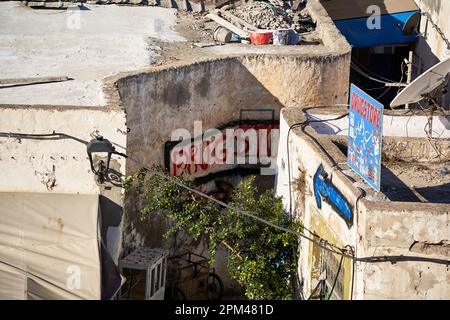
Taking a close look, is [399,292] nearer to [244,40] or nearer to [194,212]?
[194,212]

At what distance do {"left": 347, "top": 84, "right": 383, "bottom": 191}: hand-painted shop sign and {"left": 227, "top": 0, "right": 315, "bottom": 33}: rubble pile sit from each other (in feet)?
24.8

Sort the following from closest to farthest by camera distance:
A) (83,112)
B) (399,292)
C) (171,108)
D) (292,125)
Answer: (399,292) < (83,112) < (292,125) < (171,108)

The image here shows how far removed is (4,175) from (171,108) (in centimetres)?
311

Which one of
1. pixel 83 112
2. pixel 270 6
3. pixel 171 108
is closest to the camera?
pixel 83 112

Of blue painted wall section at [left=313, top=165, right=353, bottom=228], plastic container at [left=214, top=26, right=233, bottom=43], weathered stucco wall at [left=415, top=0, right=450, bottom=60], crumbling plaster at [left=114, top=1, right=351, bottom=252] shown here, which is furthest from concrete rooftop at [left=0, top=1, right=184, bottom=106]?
weathered stucco wall at [left=415, top=0, right=450, bottom=60]

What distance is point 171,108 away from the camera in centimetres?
1589

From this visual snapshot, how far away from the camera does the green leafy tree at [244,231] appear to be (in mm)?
13844

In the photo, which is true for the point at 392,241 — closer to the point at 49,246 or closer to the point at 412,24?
the point at 49,246

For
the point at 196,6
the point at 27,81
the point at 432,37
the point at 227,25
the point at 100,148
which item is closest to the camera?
→ the point at 100,148

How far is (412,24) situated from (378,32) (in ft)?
3.30

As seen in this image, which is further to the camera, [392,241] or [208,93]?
[208,93]

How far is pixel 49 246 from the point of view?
1305 cm

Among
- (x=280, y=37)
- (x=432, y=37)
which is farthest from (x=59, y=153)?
(x=432, y=37)
